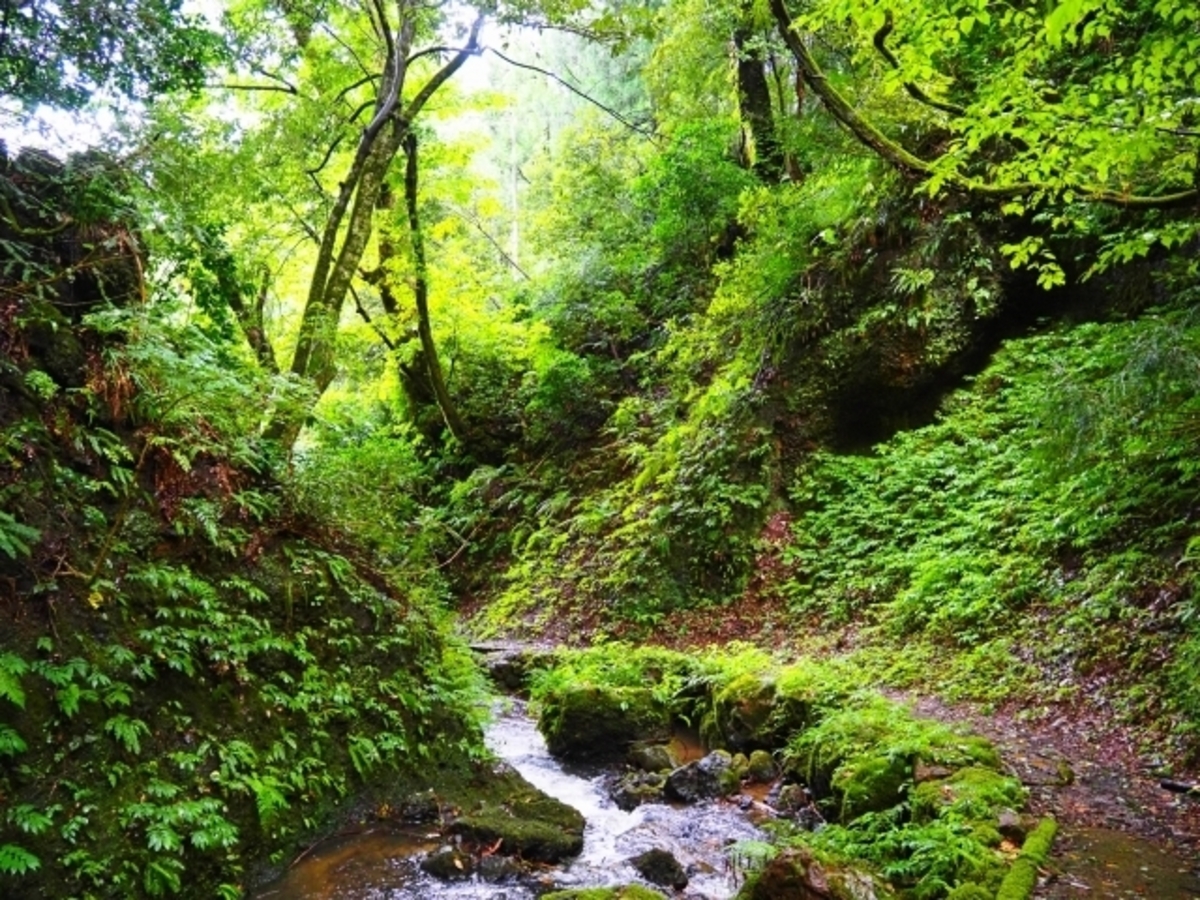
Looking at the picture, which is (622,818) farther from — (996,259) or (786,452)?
(996,259)

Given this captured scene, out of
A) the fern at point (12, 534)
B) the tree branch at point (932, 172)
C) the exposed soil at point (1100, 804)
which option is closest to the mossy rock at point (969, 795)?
the exposed soil at point (1100, 804)

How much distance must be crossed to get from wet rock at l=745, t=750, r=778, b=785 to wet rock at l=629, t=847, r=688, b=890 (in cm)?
188

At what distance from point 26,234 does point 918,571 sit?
9.24 metres

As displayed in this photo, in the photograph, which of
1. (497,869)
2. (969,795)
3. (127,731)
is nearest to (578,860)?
(497,869)

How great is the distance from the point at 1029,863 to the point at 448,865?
342 centimetres

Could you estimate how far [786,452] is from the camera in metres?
12.6

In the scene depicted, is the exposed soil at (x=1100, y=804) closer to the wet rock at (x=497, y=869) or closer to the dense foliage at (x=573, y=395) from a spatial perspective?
the dense foliage at (x=573, y=395)

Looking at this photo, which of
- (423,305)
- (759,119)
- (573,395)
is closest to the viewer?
(423,305)

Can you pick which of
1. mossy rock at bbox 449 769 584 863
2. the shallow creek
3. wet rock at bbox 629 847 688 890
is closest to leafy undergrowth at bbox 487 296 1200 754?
the shallow creek

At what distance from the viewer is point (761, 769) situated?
7.02 meters

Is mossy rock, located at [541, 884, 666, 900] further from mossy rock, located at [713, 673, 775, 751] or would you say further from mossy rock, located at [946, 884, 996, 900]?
mossy rock, located at [713, 673, 775, 751]

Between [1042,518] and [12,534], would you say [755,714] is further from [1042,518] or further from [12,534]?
[12,534]

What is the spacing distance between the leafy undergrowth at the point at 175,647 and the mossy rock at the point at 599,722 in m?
1.51

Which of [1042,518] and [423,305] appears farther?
[423,305]
